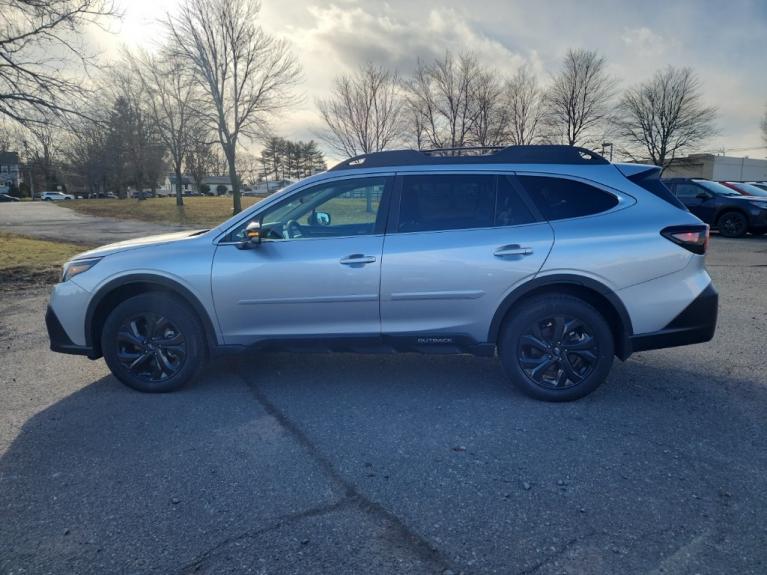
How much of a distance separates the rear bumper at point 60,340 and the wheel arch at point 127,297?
0.20 ft

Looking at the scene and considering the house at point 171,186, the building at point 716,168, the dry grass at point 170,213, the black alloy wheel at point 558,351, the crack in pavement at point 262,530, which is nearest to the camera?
the crack in pavement at point 262,530

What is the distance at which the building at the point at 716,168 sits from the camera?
171ft

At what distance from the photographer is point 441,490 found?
109 inches

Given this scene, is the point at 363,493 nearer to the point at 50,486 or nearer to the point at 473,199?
the point at 50,486

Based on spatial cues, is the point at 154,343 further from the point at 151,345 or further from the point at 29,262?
the point at 29,262

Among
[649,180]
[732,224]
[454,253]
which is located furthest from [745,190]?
[454,253]

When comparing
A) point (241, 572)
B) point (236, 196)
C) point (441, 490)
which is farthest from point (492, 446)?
point (236, 196)

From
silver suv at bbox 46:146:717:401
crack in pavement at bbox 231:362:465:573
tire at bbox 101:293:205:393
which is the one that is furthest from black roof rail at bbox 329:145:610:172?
crack in pavement at bbox 231:362:465:573

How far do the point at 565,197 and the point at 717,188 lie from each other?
1434 centimetres

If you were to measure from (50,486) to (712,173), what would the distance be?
68424 millimetres

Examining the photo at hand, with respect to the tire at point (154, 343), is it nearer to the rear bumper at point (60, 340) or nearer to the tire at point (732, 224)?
the rear bumper at point (60, 340)

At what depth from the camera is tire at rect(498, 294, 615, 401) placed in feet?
12.3

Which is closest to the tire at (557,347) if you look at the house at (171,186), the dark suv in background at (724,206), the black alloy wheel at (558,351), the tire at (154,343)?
the black alloy wheel at (558,351)

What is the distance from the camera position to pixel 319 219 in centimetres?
420
